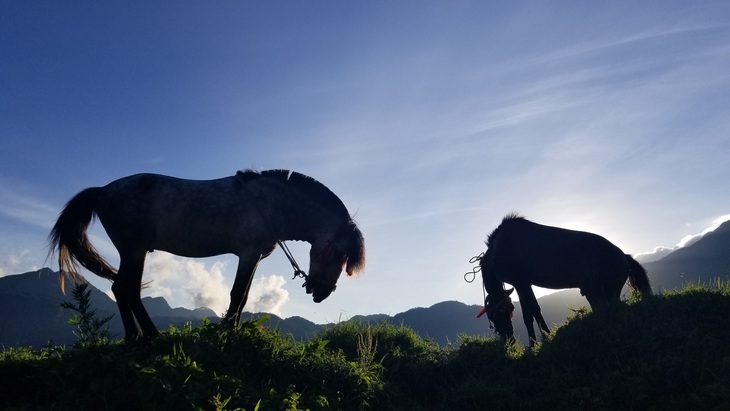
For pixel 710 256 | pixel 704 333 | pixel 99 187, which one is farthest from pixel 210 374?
pixel 710 256

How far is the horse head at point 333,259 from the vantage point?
7.18 m

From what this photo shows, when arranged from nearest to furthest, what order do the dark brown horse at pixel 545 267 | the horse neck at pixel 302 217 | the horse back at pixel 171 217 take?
the horse back at pixel 171 217
the horse neck at pixel 302 217
the dark brown horse at pixel 545 267

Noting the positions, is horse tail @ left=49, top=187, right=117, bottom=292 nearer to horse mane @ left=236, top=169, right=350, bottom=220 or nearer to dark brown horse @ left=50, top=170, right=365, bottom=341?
dark brown horse @ left=50, top=170, right=365, bottom=341

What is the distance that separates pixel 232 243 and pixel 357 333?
354 cm

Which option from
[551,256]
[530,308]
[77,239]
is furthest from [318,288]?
[551,256]

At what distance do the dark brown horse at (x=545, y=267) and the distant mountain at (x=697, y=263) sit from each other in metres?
135

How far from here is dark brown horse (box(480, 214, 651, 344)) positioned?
343 inches

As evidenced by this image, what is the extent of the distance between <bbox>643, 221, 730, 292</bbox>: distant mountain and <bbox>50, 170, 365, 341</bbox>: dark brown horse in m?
140

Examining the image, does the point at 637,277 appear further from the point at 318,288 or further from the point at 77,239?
the point at 77,239

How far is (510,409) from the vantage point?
5664 mm

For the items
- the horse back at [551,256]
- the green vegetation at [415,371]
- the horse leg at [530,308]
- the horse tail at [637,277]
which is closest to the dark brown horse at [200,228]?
the green vegetation at [415,371]

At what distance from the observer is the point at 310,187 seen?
24.7 feet

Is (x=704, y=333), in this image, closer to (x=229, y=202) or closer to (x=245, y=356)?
(x=245, y=356)

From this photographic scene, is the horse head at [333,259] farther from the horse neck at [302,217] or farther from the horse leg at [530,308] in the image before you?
the horse leg at [530,308]
